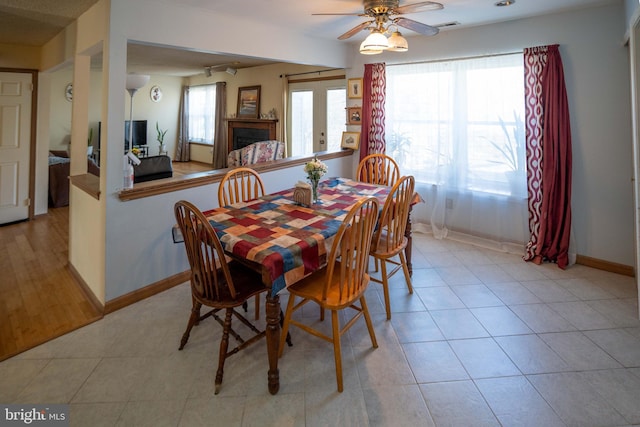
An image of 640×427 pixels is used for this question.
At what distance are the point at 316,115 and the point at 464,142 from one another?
2733 mm

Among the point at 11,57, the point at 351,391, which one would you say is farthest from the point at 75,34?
the point at 351,391

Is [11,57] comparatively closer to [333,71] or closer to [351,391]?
[333,71]

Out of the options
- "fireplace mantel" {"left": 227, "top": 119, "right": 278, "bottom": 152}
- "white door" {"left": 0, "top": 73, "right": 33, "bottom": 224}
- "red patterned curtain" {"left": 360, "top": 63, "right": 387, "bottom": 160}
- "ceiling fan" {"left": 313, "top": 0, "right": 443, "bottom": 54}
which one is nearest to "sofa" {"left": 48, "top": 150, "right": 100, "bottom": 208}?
"white door" {"left": 0, "top": 73, "right": 33, "bottom": 224}

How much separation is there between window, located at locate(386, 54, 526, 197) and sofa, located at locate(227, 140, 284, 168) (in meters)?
1.52

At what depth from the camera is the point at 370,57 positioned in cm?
456

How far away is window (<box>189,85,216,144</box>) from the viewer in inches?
339

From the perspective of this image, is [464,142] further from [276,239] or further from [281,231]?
[276,239]

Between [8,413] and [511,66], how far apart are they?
15.3ft

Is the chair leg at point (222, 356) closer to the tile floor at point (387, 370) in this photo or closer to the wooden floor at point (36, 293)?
the tile floor at point (387, 370)

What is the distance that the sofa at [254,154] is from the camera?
13.0 ft

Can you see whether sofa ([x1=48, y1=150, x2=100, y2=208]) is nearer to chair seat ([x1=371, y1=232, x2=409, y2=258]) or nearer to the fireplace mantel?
the fireplace mantel

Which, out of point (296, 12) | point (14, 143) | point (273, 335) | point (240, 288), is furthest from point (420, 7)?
point (14, 143)

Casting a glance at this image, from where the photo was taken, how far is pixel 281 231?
81.3 inches

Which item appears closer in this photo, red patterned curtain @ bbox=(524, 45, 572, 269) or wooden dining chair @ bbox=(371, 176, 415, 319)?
wooden dining chair @ bbox=(371, 176, 415, 319)
